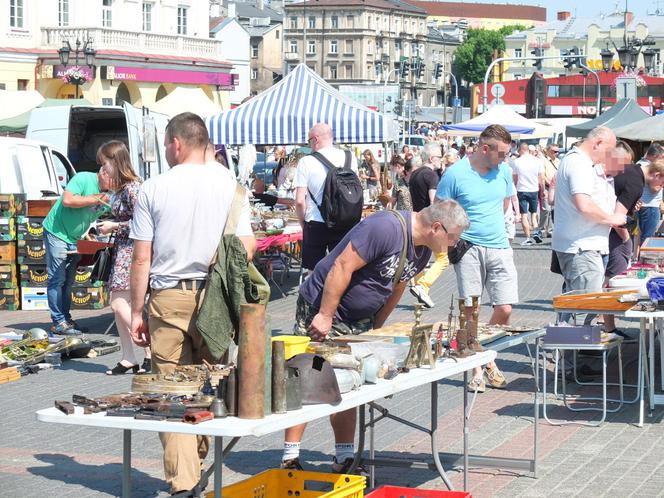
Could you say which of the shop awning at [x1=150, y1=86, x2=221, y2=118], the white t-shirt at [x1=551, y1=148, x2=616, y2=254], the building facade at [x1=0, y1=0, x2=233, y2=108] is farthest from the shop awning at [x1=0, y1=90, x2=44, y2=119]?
the white t-shirt at [x1=551, y1=148, x2=616, y2=254]

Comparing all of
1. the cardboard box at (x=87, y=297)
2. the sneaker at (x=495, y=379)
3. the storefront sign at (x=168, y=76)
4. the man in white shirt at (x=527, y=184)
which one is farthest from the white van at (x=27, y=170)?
the storefront sign at (x=168, y=76)

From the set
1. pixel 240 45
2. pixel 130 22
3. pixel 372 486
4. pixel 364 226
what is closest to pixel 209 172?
pixel 364 226

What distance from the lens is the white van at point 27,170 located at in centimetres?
1603

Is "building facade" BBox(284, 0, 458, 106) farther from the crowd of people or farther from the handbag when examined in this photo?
the handbag

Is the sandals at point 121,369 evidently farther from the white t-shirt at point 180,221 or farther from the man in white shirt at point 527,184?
the man in white shirt at point 527,184

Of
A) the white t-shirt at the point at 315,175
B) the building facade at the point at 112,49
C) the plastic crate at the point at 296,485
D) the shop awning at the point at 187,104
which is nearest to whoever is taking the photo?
the plastic crate at the point at 296,485

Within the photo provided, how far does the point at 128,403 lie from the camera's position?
16.1 feet

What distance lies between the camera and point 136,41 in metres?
55.1

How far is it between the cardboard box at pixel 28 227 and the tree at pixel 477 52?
6161 inches

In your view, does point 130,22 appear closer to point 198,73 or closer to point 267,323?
point 198,73

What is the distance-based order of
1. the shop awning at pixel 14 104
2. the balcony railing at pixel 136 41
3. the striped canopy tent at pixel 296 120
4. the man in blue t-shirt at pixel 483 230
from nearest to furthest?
the man in blue t-shirt at pixel 483 230
the striped canopy tent at pixel 296 120
the shop awning at pixel 14 104
the balcony railing at pixel 136 41

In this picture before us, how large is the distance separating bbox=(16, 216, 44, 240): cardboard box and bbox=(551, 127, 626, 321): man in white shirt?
7.23 metres

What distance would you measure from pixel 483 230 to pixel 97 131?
1478 centimetres

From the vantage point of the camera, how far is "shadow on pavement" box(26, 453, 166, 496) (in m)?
6.93
